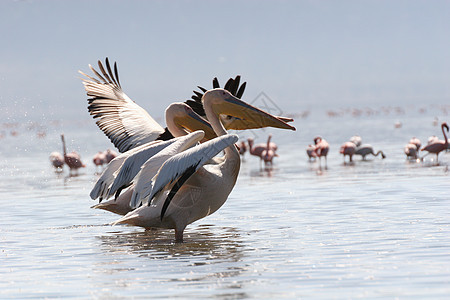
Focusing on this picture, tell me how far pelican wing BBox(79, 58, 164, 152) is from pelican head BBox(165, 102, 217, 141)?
0.58 metres

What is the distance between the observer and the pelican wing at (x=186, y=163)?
6359mm

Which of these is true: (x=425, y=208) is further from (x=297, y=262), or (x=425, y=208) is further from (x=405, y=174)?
(x=405, y=174)

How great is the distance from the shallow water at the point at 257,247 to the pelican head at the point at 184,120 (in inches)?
39.6

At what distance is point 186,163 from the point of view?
20.9 ft

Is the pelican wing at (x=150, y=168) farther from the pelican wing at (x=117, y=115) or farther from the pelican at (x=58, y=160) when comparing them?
the pelican at (x=58, y=160)

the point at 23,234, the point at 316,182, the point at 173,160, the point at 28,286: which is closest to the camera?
the point at 28,286

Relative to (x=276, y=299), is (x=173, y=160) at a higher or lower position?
higher

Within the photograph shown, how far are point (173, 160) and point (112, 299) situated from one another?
1.69 meters

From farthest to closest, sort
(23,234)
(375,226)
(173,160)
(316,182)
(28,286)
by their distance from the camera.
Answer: (316,182) → (23,234) → (375,226) → (173,160) → (28,286)

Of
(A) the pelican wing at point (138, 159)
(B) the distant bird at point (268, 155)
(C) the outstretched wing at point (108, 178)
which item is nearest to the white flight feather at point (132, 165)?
(A) the pelican wing at point (138, 159)

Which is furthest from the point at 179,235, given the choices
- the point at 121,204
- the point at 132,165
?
the point at 121,204

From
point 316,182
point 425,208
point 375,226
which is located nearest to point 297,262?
point 375,226

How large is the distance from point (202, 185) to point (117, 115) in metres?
2.25

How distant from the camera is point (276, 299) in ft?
15.9
